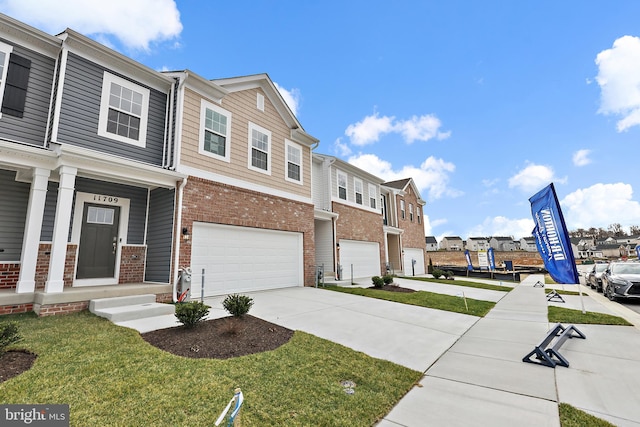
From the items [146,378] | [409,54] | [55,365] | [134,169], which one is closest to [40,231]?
[134,169]

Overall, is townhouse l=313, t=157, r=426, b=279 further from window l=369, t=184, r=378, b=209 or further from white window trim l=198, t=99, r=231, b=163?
white window trim l=198, t=99, r=231, b=163

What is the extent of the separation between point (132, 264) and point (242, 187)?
3954 mm

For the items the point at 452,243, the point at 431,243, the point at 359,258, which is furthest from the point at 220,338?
the point at 452,243

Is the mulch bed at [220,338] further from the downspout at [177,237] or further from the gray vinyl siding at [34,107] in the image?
the gray vinyl siding at [34,107]

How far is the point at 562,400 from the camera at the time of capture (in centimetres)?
314

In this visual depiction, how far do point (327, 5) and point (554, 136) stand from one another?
45.7 ft

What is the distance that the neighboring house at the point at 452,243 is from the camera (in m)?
89.1

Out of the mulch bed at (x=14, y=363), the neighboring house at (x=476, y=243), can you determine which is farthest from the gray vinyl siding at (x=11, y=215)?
the neighboring house at (x=476, y=243)

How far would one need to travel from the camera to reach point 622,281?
10805 millimetres

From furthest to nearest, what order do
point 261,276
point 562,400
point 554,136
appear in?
point 554,136, point 261,276, point 562,400

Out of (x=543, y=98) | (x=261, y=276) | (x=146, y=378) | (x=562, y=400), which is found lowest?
(x=562, y=400)

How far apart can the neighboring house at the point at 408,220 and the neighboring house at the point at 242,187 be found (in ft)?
31.9

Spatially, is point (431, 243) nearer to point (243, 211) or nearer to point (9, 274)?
point (243, 211)

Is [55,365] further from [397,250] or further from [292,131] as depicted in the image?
[397,250]
